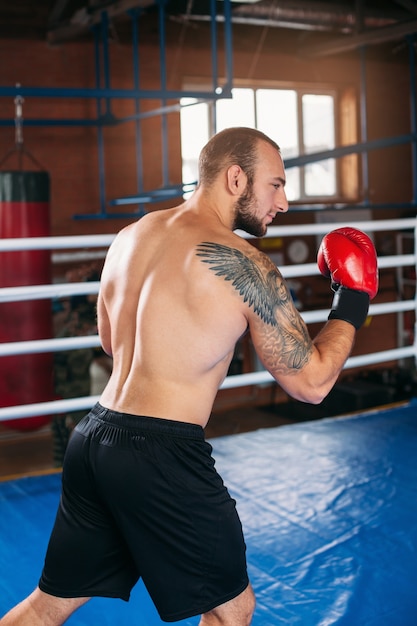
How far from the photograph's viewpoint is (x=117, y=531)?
1411mm

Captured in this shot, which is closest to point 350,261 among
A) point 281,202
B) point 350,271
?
point 350,271

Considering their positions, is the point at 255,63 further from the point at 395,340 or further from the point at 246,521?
the point at 246,521

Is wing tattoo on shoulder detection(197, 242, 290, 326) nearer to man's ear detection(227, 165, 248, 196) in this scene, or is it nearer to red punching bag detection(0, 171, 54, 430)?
man's ear detection(227, 165, 248, 196)

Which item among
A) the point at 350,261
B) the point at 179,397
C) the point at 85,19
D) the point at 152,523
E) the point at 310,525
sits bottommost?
the point at 310,525

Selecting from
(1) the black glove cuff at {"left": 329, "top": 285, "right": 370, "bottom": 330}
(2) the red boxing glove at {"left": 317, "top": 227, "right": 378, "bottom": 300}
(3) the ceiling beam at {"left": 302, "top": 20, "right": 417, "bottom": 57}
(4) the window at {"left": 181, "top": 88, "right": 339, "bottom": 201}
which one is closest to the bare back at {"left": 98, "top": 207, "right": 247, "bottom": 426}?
(1) the black glove cuff at {"left": 329, "top": 285, "right": 370, "bottom": 330}

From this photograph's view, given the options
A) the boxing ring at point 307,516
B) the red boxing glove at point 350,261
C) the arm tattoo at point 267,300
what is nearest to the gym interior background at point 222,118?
the boxing ring at point 307,516

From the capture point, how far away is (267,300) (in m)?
1.40

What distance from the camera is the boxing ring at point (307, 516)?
5.78 ft

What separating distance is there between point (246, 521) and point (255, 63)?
5.05 meters

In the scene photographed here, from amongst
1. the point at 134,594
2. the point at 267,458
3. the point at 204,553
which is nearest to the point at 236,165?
the point at 204,553

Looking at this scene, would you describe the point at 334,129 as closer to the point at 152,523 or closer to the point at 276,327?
the point at 276,327

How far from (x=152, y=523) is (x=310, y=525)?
95 centimetres

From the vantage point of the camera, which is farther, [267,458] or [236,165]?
[267,458]

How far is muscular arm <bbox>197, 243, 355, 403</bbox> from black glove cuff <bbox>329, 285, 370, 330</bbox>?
0.34ft
